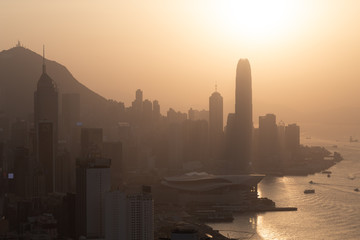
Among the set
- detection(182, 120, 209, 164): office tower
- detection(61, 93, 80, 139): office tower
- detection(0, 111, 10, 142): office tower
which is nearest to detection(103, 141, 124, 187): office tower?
detection(61, 93, 80, 139): office tower

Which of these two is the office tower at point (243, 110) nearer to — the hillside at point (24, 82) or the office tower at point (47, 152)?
the hillside at point (24, 82)

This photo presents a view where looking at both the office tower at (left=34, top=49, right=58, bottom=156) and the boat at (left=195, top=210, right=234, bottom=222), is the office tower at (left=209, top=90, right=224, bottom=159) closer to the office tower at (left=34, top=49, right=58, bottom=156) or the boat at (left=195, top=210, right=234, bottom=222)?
the office tower at (left=34, top=49, right=58, bottom=156)

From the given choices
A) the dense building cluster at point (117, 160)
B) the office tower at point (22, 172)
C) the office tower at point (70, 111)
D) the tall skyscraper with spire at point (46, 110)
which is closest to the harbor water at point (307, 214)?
the dense building cluster at point (117, 160)

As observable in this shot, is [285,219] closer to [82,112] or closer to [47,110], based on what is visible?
[47,110]

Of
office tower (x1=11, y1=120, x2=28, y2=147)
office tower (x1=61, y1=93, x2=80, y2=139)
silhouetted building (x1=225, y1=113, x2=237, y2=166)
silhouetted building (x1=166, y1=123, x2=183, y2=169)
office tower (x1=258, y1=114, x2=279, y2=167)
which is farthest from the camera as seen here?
office tower (x1=258, y1=114, x2=279, y2=167)

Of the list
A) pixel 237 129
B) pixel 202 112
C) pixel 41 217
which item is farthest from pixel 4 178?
pixel 202 112
